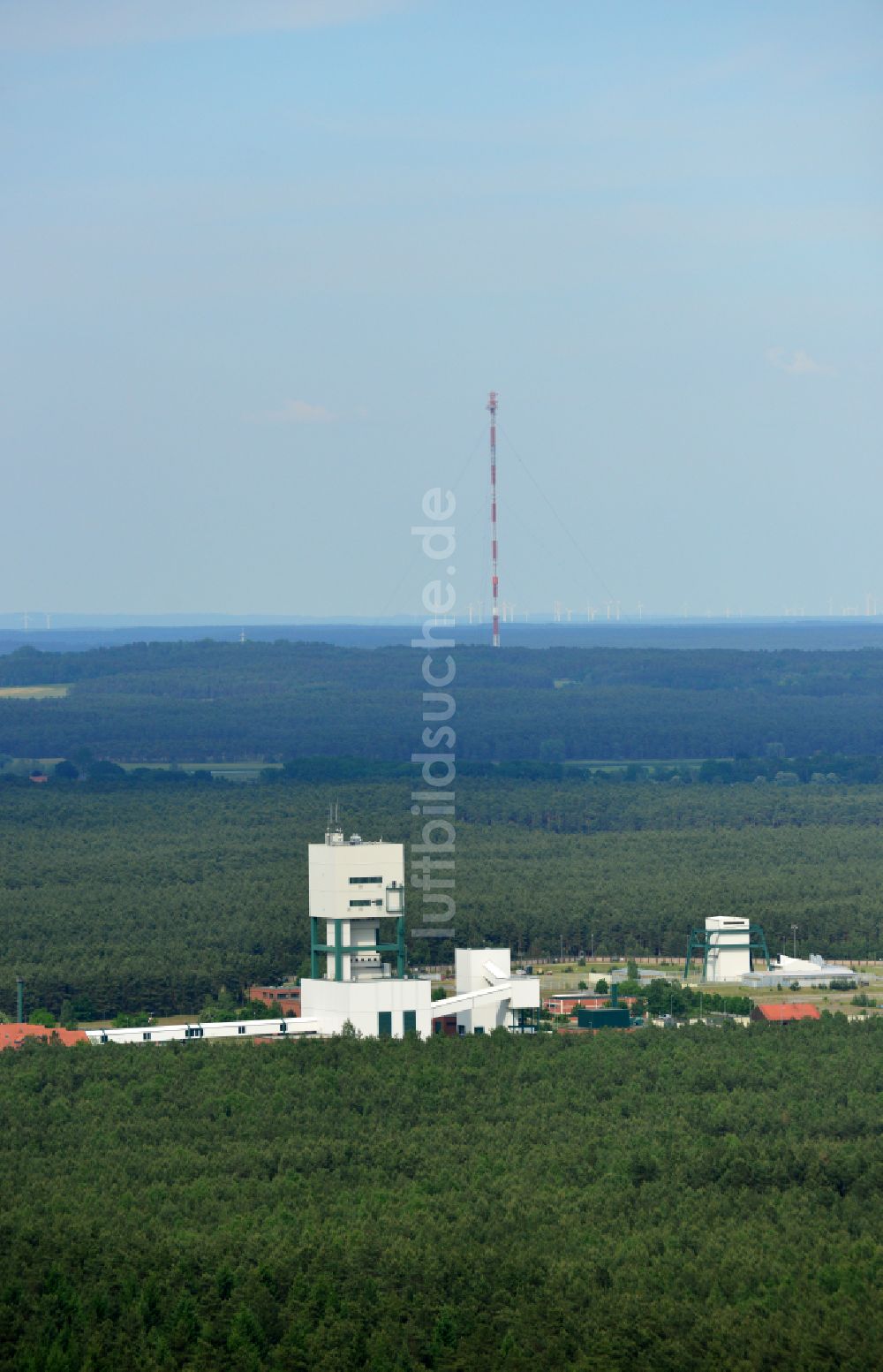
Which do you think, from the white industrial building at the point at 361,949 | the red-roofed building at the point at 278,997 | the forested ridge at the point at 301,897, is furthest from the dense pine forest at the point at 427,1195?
the red-roofed building at the point at 278,997

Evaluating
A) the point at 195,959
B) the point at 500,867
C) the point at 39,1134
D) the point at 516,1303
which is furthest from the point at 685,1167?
the point at 500,867

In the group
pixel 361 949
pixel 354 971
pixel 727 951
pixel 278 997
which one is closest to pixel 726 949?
pixel 727 951

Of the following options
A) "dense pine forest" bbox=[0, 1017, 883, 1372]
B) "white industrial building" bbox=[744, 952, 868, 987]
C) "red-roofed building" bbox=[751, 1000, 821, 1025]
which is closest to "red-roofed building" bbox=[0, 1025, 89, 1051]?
"dense pine forest" bbox=[0, 1017, 883, 1372]

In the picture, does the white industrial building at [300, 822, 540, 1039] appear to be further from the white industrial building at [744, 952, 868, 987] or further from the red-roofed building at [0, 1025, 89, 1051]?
the white industrial building at [744, 952, 868, 987]

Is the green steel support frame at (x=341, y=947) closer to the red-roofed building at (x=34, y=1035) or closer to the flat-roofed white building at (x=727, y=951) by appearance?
the red-roofed building at (x=34, y=1035)

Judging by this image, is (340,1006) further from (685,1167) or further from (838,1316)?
(838,1316)

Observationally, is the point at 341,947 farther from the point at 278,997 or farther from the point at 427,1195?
the point at 427,1195
